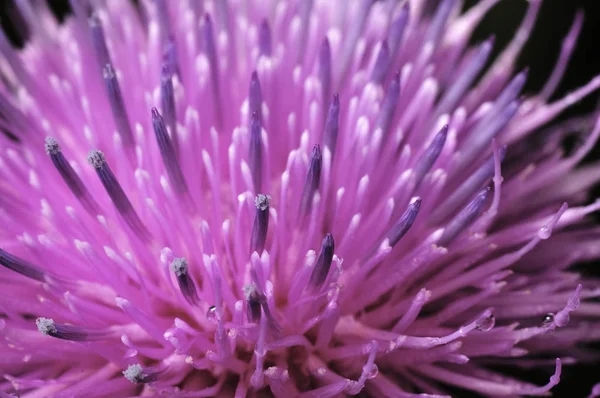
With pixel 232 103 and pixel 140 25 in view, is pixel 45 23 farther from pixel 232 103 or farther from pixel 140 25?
pixel 232 103

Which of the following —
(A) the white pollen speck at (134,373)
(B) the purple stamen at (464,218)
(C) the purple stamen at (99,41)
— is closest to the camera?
(A) the white pollen speck at (134,373)

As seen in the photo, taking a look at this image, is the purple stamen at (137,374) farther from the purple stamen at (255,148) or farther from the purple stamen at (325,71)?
A: the purple stamen at (325,71)

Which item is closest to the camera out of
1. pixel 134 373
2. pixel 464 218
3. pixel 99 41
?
pixel 134 373

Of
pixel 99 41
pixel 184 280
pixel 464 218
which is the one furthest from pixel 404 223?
pixel 99 41

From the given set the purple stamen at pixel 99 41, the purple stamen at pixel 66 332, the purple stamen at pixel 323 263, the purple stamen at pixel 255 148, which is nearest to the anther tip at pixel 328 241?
the purple stamen at pixel 323 263

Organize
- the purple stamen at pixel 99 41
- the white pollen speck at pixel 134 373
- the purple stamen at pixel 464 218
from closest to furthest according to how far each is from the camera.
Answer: the white pollen speck at pixel 134 373 < the purple stamen at pixel 464 218 < the purple stamen at pixel 99 41

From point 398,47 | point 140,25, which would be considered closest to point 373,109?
point 398,47

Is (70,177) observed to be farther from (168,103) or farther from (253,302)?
(253,302)

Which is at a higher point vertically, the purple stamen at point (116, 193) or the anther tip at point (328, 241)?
the purple stamen at point (116, 193)

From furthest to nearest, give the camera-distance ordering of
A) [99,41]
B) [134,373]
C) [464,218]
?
[99,41] → [464,218] → [134,373]

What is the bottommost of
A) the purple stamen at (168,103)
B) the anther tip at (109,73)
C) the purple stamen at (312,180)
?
the purple stamen at (312,180)
